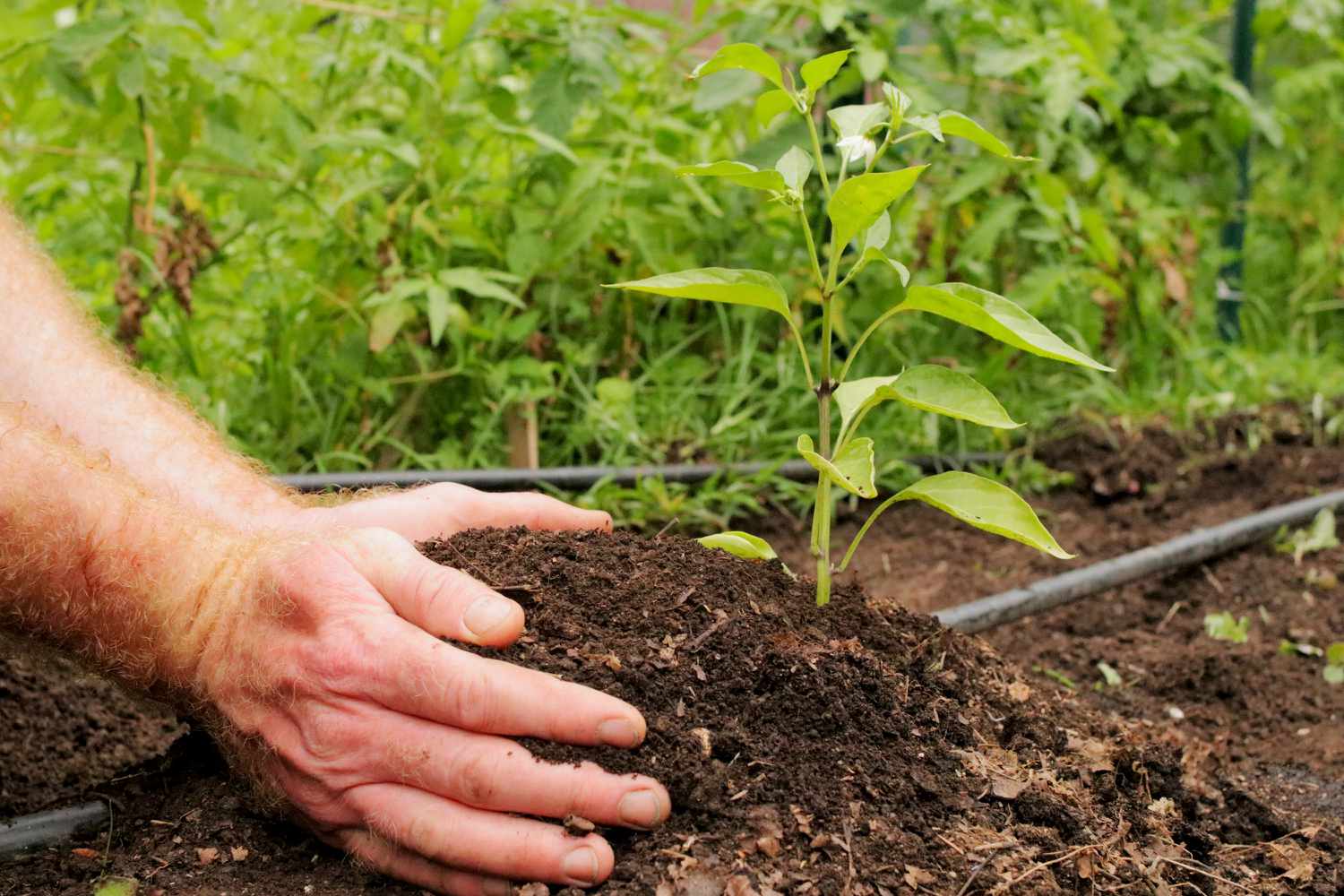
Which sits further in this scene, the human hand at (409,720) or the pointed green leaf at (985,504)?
the pointed green leaf at (985,504)

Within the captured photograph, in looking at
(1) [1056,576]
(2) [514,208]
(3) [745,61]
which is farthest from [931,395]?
(2) [514,208]

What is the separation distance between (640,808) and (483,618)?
245 millimetres

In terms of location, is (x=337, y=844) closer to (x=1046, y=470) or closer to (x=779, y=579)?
(x=779, y=579)

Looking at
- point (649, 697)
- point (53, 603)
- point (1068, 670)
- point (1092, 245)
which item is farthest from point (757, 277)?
point (1092, 245)

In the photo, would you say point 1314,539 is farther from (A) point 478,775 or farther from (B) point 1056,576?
(A) point 478,775

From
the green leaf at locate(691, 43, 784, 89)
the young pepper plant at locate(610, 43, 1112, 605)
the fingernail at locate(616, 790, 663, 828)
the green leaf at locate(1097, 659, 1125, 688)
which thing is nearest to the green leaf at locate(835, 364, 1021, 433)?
the young pepper plant at locate(610, 43, 1112, 605)

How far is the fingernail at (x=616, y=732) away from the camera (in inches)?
47.6

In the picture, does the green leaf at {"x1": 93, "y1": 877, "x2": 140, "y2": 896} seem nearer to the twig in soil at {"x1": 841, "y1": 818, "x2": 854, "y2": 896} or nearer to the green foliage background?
the twig in soil at {"x1": 841, "y1": 818, "x2": 854, "y2": 896}

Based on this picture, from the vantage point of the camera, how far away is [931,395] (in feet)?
4.60

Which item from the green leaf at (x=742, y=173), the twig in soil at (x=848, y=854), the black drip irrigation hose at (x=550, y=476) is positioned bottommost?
the black drip irrigation hose at (x=550, y=476)

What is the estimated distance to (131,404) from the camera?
1.74m

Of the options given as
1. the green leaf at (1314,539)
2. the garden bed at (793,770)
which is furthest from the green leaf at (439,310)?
the green leaf at (1314,539)

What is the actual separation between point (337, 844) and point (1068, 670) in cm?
144

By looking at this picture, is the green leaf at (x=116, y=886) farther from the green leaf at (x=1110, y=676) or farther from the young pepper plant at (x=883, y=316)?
the green leaf at (x=1110, y=676)
